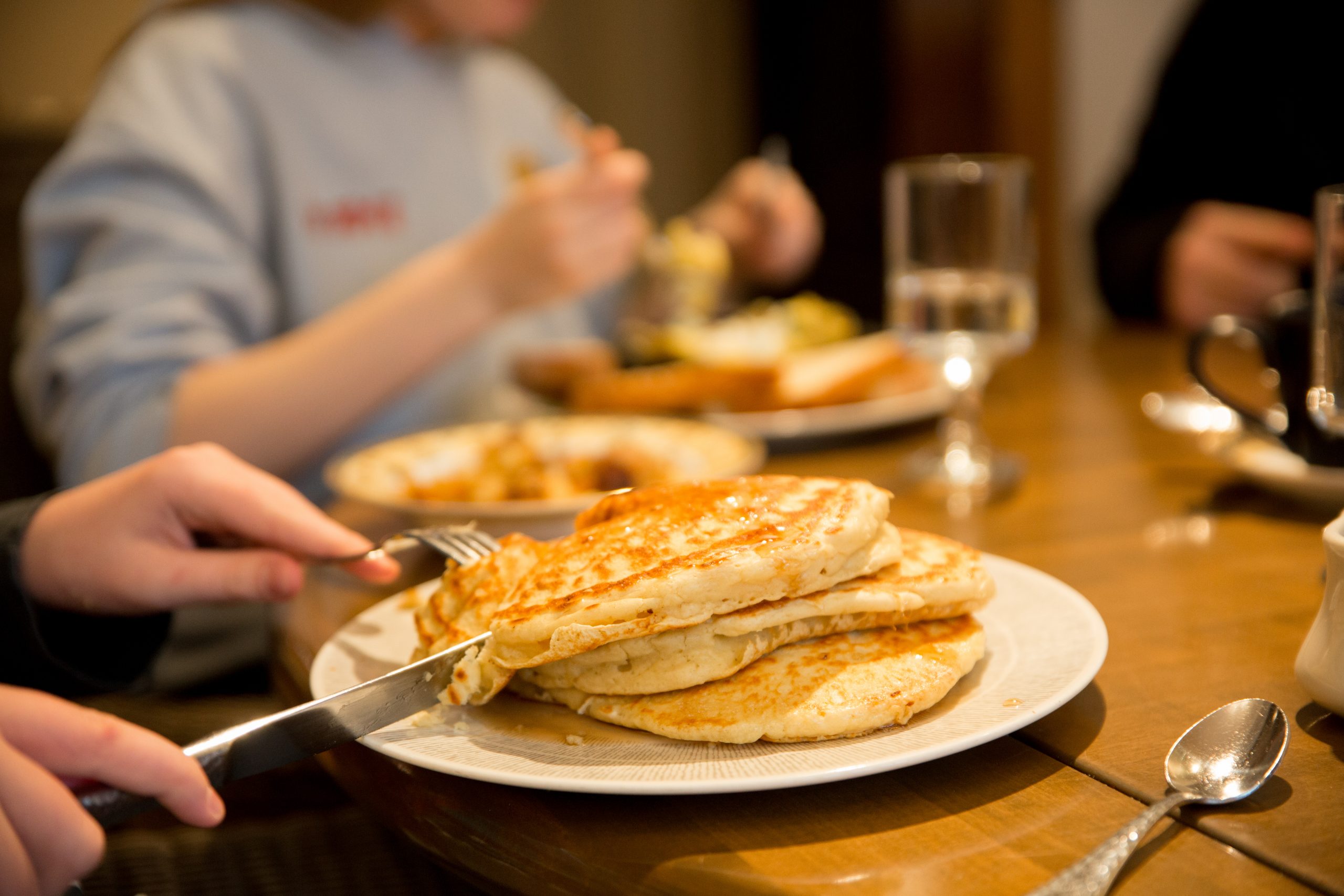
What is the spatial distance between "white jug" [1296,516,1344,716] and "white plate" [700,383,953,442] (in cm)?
87

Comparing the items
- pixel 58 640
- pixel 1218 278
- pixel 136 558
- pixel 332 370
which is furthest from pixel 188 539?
pixel 1218 278

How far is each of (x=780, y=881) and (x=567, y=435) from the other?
0.98m

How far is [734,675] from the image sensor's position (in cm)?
62

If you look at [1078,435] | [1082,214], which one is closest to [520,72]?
[1078,435]

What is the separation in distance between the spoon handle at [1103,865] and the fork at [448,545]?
41 cm

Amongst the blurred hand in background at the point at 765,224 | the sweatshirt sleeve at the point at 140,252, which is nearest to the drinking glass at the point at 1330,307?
the sweatshirt sleeve at the point at 140,252

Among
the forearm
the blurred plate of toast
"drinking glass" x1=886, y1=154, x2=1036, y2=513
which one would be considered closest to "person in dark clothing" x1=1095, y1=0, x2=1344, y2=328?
the blurred plate of toast

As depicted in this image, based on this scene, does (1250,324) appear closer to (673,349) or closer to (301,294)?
(673,349)

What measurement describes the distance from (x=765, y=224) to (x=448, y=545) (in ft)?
6.76

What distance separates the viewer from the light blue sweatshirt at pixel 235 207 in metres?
1.55

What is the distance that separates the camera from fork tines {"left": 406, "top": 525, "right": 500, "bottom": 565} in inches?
30.1

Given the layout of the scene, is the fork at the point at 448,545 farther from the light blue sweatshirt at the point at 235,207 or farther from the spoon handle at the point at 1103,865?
the light blue sweatshirt at the point at 235,207

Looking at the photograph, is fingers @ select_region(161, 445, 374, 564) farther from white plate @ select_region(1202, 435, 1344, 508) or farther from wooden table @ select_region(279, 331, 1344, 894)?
white plate @ select_region(1202, 435, 1344, 508)

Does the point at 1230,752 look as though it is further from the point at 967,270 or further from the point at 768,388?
the point at 768,388
